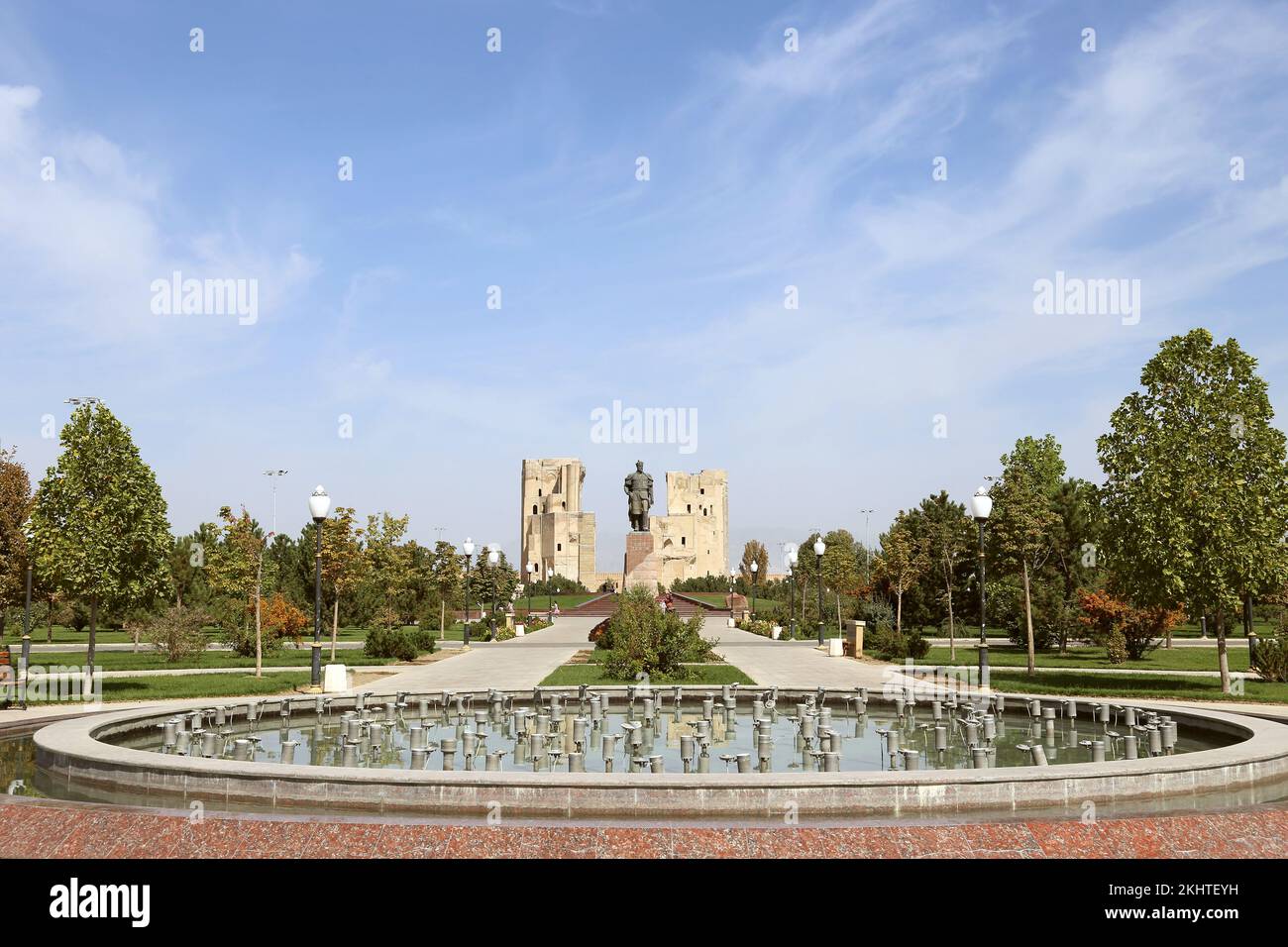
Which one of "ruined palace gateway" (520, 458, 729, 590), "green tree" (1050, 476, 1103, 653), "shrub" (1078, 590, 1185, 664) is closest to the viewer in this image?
"shrub" (1078, 590, 1185, 664)

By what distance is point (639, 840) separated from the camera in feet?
21.9

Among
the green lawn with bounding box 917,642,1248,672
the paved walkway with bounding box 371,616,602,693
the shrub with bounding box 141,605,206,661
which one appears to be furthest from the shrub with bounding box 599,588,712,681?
the shrub with bounding box 141,605,206,661

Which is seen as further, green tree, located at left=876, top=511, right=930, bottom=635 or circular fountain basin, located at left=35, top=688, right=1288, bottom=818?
green tree, located at left=876, top=511, right=930, bottom=635

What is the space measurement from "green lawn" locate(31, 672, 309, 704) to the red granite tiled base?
12045 millimetres

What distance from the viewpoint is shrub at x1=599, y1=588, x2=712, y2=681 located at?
21734 mm

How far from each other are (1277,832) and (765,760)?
14.2 ft

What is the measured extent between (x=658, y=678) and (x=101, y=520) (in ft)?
37.2

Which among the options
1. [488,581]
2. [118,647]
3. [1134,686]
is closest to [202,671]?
[118,647]

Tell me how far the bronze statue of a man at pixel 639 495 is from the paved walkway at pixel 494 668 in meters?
10.3

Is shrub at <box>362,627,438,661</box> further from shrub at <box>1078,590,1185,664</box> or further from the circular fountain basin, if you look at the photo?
shrub at <box>1078,590,1185,664</box>

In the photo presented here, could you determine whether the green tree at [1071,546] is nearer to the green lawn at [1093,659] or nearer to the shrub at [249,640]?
the green lawn at [1093,659]

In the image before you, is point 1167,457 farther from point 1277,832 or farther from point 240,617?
point 240,617

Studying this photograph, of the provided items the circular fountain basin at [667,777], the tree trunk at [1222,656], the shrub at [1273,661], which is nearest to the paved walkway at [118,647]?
the circular fountain basin at [667,777]
